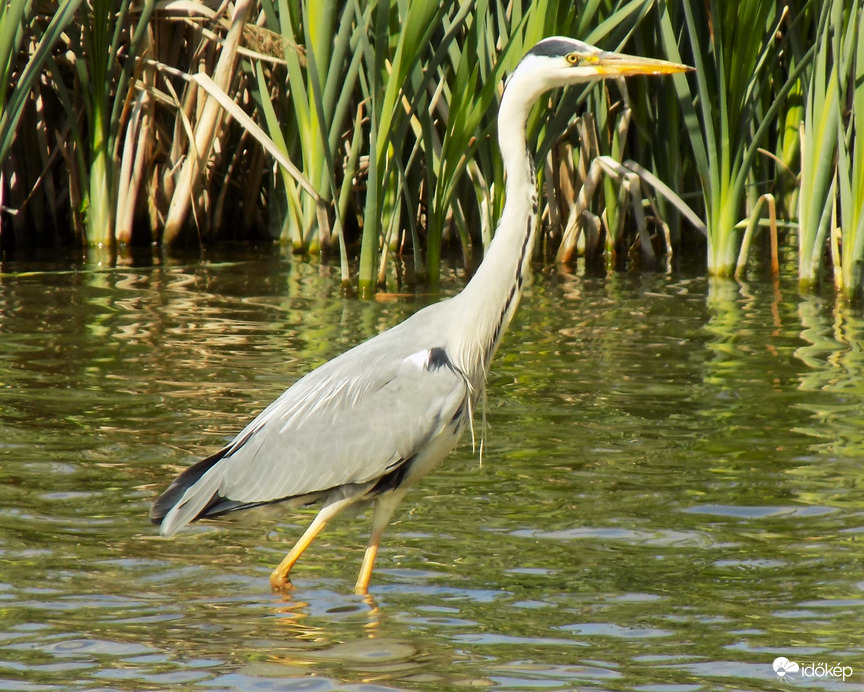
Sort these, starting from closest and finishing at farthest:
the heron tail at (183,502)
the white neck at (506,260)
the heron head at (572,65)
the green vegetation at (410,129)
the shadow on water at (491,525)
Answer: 1. the shadow on water at (491,525)
2. the heron tail at (183,502)
3. the white neck at (506,260)
4. the heron head at (572,65)
5. the green vegetation at (410,129)

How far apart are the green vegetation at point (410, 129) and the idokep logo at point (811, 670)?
4.78m

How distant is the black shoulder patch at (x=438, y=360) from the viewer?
4.41 metres

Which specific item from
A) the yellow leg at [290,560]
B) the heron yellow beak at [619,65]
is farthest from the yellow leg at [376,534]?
the heron yellow beak at [619,65]

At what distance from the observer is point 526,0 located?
903 cm

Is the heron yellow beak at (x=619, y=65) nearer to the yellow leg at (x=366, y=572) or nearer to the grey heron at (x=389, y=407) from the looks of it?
the grey heron at (x=389, y=407)

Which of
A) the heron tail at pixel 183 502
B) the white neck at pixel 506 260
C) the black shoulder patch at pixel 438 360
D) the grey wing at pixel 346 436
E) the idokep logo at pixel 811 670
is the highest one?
the white neck at pixel 506 260

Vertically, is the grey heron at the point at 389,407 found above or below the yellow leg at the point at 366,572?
above

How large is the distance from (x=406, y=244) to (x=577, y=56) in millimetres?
6212

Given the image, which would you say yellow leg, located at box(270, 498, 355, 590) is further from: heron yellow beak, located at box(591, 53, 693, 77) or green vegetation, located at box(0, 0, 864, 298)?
green vegetation, located at box(0, 0, 864, 298)

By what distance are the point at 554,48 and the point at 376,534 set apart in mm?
1939

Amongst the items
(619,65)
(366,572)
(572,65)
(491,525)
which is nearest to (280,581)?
(366,572)

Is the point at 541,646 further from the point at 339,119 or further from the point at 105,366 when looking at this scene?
the point at 339,119

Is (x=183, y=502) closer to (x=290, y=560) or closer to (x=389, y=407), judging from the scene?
(x=290, y=560)

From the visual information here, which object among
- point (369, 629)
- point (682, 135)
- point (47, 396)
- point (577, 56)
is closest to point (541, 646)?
point (369, 629)
